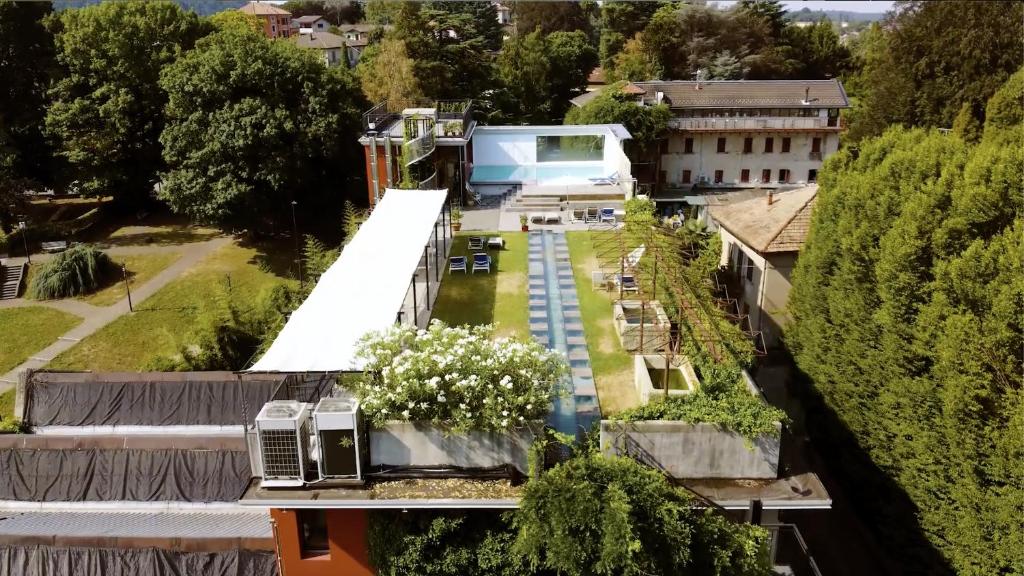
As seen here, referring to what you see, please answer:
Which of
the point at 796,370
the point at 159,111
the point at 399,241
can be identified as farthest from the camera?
the point at 159,111

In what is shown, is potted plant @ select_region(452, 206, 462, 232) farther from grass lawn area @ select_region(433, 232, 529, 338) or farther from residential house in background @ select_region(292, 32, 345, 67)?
residential house in background @ select_region(292, 32, 345, 67)

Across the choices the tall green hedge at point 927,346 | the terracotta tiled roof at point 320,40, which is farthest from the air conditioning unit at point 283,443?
the terracotta tiled roof at point 320,40

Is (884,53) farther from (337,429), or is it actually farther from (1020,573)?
(337,429)

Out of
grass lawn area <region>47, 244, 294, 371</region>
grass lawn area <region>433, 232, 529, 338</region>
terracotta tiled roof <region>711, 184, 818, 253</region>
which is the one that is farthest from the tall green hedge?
grass lawn area <region>47, 244, 294, 371</region>

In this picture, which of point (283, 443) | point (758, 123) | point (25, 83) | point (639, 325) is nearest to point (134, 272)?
point (25, 83)

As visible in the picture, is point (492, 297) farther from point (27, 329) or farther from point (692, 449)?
point (27, 329)

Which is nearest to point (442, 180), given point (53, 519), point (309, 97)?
point (309, 97)
